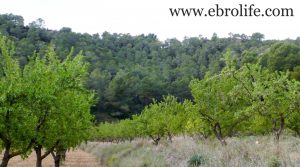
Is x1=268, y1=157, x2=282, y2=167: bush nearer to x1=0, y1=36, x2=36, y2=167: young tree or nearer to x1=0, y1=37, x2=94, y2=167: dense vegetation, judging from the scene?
x1=0, y1=37, x2=94, y2=167: dense vegetation

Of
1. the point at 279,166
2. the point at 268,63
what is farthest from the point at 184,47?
the point at 279,166

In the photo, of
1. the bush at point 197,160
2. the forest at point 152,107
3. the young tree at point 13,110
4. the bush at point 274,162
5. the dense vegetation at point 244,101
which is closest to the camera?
the bush at point 274,162

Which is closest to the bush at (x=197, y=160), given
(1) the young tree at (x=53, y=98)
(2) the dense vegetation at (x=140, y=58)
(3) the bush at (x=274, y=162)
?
(3) the bush at (x=274, y=162)

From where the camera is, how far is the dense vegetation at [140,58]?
91.1 meters

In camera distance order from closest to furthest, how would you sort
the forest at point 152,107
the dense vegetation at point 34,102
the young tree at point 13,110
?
the young tree at point 13,110 → the dense vegetation at point 34,102 → the forest at point 152,107

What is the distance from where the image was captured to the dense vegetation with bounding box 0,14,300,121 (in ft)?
299

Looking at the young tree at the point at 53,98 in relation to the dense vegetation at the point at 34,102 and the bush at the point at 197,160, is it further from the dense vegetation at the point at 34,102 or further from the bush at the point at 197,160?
the bush at the point at 197,160

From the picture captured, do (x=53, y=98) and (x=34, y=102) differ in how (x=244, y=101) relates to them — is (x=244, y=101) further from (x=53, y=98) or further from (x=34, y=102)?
(x=34, y=102)

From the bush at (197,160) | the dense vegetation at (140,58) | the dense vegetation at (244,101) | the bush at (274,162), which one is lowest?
the bush at (197,160)

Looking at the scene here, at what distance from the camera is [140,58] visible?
140500 mm

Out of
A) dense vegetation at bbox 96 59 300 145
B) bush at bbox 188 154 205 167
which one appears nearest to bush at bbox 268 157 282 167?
bush at bbox 188 154 205 167

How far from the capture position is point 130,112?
336ft

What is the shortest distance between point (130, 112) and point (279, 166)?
92477mm

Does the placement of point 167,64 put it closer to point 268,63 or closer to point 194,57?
point 194,57
